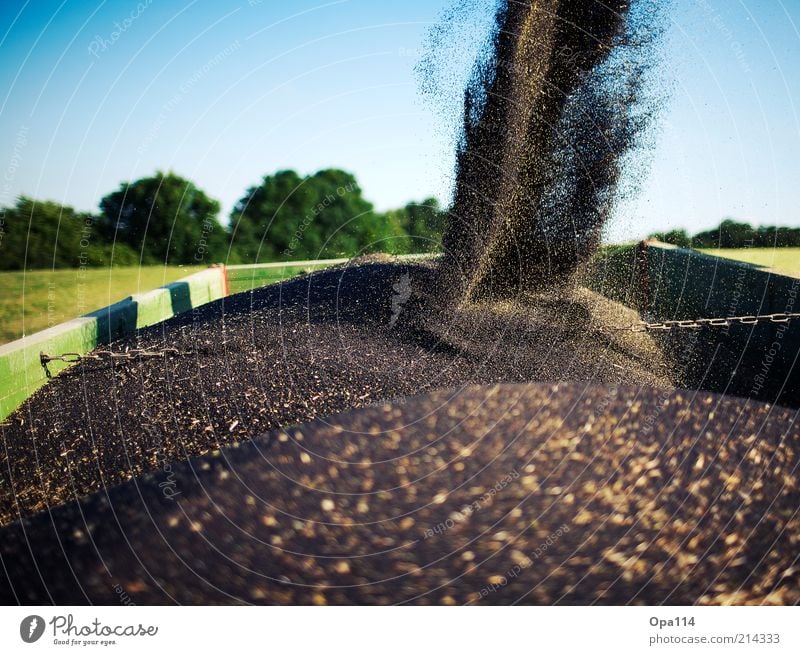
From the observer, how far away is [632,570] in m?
1.68

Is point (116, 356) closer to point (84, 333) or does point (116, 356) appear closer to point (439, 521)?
point (84, 333)

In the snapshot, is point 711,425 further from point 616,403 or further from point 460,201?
point 460,201

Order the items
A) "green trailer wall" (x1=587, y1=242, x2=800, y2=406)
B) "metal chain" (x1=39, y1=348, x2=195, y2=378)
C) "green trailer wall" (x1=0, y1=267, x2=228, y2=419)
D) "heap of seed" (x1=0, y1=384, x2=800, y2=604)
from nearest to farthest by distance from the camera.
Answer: "heap of seed" (x1=0, y1=384, x2=800, y2=604) → "green trailer wall" (x1=0, y1=267, x2=228, y2=419) → "metal chain" (x1=39, y1=348, x2=195, y2=378) → "green trailer wall" (x1=587, y1=242, x2=800, y2=406)

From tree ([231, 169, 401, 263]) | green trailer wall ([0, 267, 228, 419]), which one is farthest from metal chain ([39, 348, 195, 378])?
tree ([231, 169, 401, 263])

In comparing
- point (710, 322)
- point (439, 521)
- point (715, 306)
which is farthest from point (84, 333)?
point (715, 306)

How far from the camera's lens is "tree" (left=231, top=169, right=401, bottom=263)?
8.94m

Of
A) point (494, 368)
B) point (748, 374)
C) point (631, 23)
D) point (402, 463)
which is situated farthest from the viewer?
point (631, 23)

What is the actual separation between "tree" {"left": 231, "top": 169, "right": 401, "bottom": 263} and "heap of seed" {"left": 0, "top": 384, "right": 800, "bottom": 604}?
21.6ft

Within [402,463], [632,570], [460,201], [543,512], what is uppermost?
[460,201]

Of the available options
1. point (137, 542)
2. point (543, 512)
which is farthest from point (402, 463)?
point (137, 542)

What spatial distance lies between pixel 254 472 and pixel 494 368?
4.64 ft

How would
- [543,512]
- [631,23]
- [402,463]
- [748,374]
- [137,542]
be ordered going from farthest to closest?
[631,23] < [748,374] < [402,463] < [543,512] < [137,542]

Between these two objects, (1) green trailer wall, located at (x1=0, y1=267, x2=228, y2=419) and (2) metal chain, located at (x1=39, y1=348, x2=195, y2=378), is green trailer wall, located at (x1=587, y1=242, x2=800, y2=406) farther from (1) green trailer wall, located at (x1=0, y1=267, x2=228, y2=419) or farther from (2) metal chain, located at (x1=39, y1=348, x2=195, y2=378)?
(1) green trailer wall, located at (x1=0, y1=267, x2=228, y2=419)

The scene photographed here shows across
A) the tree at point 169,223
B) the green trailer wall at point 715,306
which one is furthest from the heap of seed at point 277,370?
the tree at point 169,223
